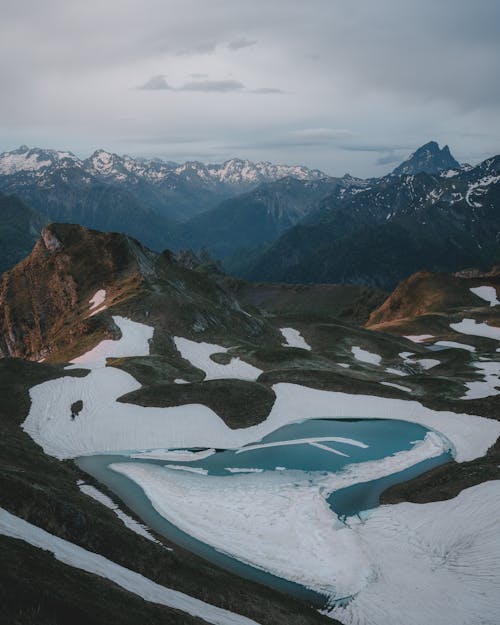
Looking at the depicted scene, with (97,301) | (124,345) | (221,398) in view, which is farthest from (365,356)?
(221,398)

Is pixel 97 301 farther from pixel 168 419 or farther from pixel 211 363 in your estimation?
pixel 168 419

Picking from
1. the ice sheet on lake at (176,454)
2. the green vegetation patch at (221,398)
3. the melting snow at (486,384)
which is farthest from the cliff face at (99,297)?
the ice sheet on lake at (176,454)

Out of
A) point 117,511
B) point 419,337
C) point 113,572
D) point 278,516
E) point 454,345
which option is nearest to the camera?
point 113,572

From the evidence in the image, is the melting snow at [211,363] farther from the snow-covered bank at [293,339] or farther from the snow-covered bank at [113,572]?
the snow-covered bank at [113,572]

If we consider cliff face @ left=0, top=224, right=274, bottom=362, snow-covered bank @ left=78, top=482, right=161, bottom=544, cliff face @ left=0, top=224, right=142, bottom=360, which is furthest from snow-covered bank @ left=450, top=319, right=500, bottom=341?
snow-covered bank @ left=78, top=482, right=161, bottom=544

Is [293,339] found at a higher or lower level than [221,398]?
lower

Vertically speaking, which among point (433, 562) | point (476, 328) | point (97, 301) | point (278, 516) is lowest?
point (476, 328)

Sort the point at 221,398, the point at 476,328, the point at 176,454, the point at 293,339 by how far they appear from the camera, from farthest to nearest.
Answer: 1. the point at 476,328
2. the point at 293,339
3. the point at 221,398
4. the point at 176,454
